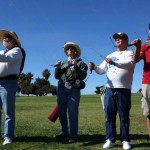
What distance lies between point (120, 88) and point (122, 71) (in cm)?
35

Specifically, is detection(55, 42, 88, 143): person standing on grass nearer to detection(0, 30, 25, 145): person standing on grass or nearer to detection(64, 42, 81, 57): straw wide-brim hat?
detection(64, 42, 81, 57): straw wide-brim hat

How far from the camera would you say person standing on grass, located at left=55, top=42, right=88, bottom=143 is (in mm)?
8922

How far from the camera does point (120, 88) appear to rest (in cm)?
812

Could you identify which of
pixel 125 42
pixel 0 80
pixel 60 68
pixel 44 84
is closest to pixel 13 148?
pixel 0 80

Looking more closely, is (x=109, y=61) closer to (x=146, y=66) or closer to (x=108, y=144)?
(x=146, y=66)

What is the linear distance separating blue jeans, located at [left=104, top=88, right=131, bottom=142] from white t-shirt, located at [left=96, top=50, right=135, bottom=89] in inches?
4.9

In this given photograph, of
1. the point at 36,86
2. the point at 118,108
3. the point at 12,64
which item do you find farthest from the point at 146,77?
the point at 36,86

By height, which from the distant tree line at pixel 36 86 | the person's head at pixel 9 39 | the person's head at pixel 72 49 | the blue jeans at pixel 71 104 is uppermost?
the person's head at pixel 9 39

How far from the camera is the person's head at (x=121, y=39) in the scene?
8172 millimetres

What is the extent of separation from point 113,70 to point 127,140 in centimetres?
144

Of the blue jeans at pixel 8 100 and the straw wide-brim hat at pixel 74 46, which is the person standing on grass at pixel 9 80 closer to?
the blue jeans at pixel 8 100

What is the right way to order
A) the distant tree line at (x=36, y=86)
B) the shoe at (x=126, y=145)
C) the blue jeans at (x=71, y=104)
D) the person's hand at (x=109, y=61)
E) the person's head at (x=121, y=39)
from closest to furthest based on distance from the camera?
1. the person's hand at (x=109, y=61)
2. the shoe at (x=126, y=145)
3. the person's head at (x=121, y=39)
4. the blue jeans at (x=71, y=104)
5. the distant tree line at (x=36, y=86)

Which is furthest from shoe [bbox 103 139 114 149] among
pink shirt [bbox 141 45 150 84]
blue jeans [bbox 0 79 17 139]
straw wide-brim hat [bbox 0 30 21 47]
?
straw wide-brim hat [bbox 0 30 21 47]

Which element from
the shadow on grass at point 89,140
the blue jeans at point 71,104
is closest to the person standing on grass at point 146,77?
the shadow on grass at point 89,140
